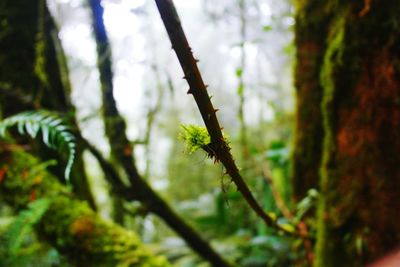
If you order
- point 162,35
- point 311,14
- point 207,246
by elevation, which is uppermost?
point 162,35

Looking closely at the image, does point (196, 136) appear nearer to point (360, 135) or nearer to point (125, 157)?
point (360, 135)

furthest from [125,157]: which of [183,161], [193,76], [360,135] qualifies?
[183,161]

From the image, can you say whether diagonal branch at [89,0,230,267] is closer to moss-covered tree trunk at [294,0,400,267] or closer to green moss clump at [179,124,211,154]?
moss-covered tree trunk at [294,0,400,267]

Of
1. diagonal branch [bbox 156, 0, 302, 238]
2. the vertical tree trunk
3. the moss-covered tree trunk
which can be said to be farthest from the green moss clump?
the vertical tree trunk

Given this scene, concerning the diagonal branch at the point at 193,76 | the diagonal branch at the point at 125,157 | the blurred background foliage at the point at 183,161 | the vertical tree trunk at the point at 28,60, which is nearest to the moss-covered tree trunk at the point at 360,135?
the blurred background foliage at the point at 183,161

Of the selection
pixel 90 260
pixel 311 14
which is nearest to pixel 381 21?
pixel 311 14

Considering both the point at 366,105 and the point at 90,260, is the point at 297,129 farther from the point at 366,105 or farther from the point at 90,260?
the point at 90,260
